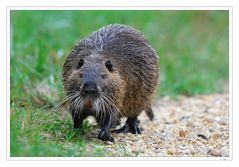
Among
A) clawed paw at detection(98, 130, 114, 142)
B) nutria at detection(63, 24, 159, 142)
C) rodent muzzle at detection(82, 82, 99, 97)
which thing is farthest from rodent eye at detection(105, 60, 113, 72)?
clawed paw at detection(98, 130, 114, 142)

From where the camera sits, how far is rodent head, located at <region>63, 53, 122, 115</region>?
6.65m

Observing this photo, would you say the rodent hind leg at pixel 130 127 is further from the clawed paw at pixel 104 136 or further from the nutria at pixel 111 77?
the clawed paw at pixel 104 136

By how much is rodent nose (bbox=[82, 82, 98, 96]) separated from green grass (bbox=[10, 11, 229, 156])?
487mm

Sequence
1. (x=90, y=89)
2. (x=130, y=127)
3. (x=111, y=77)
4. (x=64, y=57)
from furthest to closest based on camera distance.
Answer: (x=64, y=57)
(x=130, y=127)
(x=111, y=77)
(x=90, y=89)

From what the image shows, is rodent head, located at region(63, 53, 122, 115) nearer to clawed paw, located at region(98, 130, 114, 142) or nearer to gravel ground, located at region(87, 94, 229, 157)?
clawed paw, located at region(98, 130, 114, 142)

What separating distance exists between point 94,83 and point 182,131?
1565mm

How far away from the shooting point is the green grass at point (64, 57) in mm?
6430

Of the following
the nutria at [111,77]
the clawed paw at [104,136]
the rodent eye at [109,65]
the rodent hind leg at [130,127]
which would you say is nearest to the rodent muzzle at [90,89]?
the nutria at [111,77]

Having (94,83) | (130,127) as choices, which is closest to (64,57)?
(130,127)

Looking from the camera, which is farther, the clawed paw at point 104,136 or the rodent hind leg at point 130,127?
the rodent hind leg at point 130,127

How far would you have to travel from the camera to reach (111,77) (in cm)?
696

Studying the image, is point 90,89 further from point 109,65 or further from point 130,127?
point 130,127

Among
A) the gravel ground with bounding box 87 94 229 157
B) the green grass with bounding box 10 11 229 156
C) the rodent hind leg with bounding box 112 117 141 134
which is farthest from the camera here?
the rodent hind leg with bounding box 112 117 141 134
